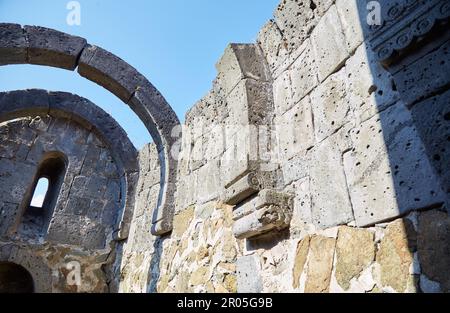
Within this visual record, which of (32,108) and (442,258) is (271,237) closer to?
(442,258)

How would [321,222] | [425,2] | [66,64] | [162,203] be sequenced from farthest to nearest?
[66,64] < [162,203] < [321,222] < [425,2]

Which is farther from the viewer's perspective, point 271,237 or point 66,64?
point 66,64

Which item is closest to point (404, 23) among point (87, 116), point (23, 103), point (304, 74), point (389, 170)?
point (389, 170)

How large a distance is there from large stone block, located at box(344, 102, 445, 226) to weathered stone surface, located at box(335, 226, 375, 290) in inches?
2.7

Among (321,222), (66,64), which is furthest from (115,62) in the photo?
(321,222)

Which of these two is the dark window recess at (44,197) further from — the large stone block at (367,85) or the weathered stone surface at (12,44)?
the large stone block at (367,85)

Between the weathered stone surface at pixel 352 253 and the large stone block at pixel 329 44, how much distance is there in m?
0.98

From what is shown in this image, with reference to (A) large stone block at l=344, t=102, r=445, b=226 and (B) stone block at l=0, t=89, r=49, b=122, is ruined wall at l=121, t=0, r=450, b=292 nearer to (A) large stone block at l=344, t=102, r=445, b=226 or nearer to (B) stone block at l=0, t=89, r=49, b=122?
(A) large stone block at l=344, t=102, r=445, b=226

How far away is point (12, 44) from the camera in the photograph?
4.11m

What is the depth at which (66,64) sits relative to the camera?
461cm

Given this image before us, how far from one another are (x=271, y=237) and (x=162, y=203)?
2.06m

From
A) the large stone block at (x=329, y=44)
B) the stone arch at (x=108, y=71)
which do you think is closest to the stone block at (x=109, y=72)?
the stone arch at (x=108, y=71)

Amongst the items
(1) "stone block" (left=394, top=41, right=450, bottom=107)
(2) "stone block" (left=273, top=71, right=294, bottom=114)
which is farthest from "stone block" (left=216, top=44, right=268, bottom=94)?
(1) "stone block" (left=394, top=41, right=450, bottom=107)

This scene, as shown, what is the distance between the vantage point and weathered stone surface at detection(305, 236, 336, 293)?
1.66 meters
